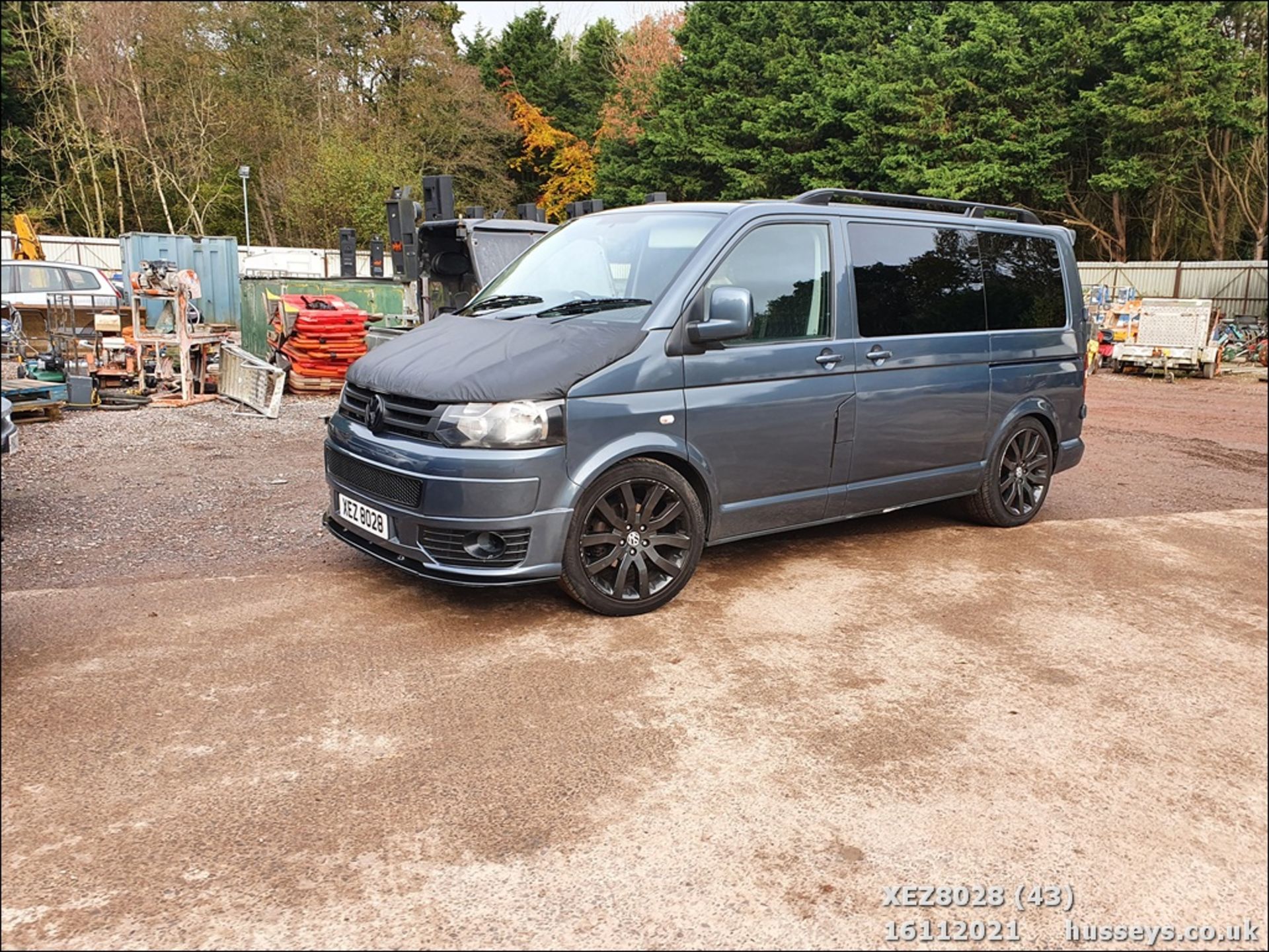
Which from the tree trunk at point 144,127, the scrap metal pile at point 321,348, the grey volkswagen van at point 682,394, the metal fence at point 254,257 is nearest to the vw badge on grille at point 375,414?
the grey volkswagen van at point 682,394

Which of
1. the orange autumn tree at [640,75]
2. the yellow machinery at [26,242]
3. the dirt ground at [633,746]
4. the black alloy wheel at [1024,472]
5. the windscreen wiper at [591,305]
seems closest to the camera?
the dirt ground at [633,746]

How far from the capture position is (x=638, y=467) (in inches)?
169

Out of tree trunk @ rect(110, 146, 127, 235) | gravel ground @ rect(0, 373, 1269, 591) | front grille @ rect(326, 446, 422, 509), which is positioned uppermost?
tree trunk @ rect(110, 146, 127, 235)

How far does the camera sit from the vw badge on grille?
172 inches

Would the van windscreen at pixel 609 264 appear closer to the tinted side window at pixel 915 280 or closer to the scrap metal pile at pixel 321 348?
the tinted side window at pixel 915 280

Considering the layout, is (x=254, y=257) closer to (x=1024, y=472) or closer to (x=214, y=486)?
(x=214, y=486)

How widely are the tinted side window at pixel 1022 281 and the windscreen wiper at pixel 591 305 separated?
2.40 m

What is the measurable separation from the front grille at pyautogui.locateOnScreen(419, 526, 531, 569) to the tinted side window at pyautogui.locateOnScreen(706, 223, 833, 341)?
1.51 metres

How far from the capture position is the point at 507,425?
4016 millimetres

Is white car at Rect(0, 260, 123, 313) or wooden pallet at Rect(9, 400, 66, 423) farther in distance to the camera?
white car at Rect(0, 260, 123, 313)

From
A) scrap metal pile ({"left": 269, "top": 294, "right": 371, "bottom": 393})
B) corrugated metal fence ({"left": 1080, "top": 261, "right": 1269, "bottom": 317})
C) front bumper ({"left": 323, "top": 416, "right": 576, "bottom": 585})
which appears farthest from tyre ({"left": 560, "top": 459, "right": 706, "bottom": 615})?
corrugated metal fence ({"left": 1080, "top": 261, "right": 1269, "bottom": 317})

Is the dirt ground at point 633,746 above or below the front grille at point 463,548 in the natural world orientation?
below

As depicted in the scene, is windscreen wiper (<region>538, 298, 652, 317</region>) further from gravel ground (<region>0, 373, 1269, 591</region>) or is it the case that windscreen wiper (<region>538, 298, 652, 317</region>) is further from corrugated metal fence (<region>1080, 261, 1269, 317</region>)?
corrugated metal fence (<region>1080, 261, 1269, 317</region>)

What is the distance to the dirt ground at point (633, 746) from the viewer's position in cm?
229
